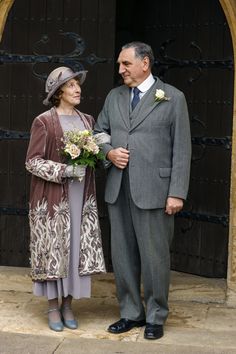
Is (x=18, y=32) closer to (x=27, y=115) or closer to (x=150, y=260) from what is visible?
(x=27, y=115)

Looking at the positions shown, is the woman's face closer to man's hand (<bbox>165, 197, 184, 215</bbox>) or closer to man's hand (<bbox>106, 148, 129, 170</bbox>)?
man's hand (<bbox>106, 148, 129, 170</bbox>)

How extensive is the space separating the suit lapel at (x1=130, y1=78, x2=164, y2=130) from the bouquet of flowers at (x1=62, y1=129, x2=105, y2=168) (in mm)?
290

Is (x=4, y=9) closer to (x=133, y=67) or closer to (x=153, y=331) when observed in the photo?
(x=133, y=67)

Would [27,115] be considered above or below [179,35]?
below

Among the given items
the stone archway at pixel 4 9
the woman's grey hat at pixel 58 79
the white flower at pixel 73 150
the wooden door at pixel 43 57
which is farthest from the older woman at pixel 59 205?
the wooden door at pixel 43 57

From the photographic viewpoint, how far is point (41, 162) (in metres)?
6.31

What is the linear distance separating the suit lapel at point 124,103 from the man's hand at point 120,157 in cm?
17

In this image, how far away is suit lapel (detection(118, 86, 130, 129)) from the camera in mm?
6387

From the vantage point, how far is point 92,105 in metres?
7.83

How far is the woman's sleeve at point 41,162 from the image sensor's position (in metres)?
6.27

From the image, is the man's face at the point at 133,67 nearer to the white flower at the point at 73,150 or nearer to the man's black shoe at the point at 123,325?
the white flower at the point at 73,150

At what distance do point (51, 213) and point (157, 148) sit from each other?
0.78m

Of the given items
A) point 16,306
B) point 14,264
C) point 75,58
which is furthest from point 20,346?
point 75,58

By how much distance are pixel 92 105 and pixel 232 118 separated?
1.15m
